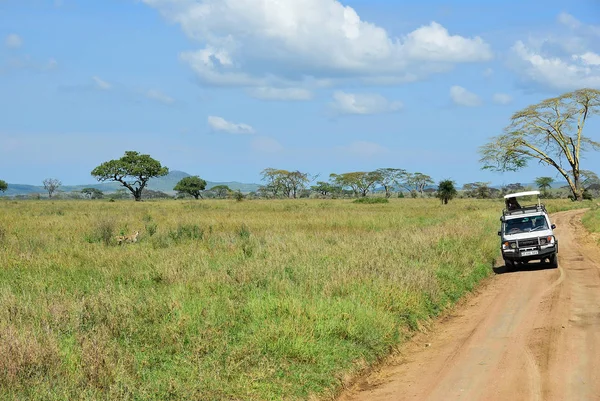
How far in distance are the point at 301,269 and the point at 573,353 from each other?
6.12 metres

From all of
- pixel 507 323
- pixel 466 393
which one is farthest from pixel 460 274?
pixel 466 393

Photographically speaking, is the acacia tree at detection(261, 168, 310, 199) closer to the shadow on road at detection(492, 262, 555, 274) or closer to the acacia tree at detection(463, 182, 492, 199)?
the acacia tree at detection(463, 182, 492, 199)

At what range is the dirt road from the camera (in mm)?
6828

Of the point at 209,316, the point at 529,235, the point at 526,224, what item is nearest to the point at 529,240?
the point at 529,235

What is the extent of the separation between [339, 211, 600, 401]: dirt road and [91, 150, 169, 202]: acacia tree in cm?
7770

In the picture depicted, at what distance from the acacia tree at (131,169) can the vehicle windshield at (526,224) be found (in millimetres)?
72344

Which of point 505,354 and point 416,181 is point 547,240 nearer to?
point 505,354

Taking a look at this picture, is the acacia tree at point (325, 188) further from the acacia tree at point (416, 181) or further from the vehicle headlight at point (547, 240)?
the vehicle headlight at point (547, 240)

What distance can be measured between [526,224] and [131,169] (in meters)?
75.1

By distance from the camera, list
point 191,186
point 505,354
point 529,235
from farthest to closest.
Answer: point 191,186 < point 529,235 < point 505,354

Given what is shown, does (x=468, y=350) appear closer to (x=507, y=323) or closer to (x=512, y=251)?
(x=507, y=323)

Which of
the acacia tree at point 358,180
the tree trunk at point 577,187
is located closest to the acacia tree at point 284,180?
the acacia tree at point 358,180

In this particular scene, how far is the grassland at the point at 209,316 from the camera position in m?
6.43

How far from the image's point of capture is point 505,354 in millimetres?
8227
